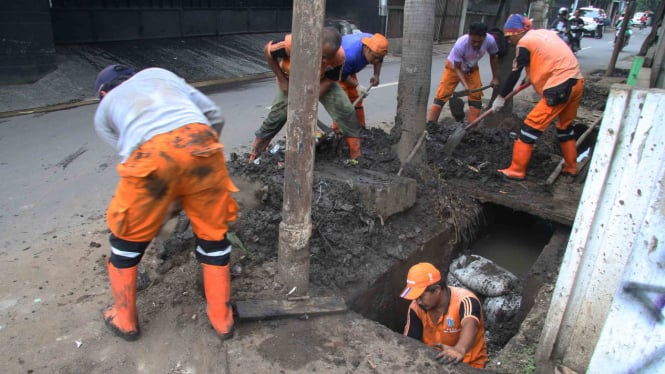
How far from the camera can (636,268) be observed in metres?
1.88

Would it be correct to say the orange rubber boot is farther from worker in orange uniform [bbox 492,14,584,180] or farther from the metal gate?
the metal gate

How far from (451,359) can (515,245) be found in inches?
127

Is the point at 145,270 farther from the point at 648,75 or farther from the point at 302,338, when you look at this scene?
the point at 648,75

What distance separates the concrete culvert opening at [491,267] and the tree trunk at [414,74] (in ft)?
3.05

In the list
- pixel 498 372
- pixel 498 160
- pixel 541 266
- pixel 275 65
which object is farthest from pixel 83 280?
pixel 498 160

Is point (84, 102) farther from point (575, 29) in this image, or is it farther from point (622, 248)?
point (575, 29)

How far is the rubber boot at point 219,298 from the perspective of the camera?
262 cm

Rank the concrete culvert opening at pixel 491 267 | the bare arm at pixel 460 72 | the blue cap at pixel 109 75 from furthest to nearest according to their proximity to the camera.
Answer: the bare arm at pixel 460 72 → the concrete culvert opening at pixel 491 267 → the blue cap at pixel 109 75

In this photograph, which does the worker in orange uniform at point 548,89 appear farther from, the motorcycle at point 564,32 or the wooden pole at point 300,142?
the motorcycle at point 564,32

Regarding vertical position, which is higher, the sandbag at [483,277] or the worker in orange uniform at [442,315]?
the worker in orange uniform at [442,315]

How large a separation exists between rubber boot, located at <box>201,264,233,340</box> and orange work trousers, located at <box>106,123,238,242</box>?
1.01ft

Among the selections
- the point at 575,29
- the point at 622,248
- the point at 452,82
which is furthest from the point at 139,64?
the point at 575,29

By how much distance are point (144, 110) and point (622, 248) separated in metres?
2.33

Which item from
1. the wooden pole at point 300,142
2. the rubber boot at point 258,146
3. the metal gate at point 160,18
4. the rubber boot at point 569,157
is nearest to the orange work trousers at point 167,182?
the wooden pole at point 300,142
